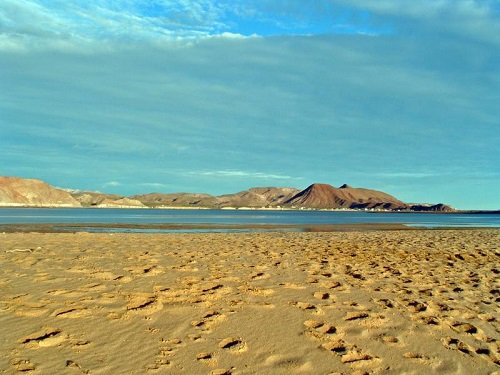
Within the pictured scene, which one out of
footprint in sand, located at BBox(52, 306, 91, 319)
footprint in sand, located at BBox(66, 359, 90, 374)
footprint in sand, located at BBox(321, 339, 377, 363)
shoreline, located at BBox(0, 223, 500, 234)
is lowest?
footprint in sand, located at BBox(66, 359, 90, 374)

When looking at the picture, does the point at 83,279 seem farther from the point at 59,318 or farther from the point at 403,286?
the point at 403,286

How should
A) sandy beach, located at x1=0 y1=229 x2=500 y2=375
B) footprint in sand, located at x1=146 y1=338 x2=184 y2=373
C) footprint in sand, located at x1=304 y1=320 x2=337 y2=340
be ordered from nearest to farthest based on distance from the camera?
footprint in sand, located at x1=146 y1=338 x2=184 y2=373 → sandy beach, located at x1=0 y1=229 x2=500 y2=375 → footprint in sand, located at x1=304 y1=320 x2=337 y2=340

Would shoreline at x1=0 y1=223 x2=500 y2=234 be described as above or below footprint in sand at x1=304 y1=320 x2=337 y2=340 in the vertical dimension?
above

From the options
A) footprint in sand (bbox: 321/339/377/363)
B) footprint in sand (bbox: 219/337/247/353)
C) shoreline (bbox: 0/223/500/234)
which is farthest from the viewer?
shoreline (bbox: 0/223/500/234)

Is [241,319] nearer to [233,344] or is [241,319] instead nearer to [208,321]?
[208,321]

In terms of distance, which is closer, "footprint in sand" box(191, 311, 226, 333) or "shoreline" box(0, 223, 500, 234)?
→ "footprint in sand" box(191, 311, 226, 333)

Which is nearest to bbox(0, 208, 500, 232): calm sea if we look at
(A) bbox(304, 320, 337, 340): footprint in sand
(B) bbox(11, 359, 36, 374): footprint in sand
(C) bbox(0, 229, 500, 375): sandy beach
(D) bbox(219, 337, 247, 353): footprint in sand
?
(C) bbox(0, 229, 500, 375): sandy beach

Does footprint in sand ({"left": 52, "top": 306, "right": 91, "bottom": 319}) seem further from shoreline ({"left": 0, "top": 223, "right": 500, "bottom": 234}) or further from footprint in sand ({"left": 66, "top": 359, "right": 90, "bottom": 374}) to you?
shoreline ({"left": 0, "top": 223, "right": 500, "bottom": 234})

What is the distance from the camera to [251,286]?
326 inches

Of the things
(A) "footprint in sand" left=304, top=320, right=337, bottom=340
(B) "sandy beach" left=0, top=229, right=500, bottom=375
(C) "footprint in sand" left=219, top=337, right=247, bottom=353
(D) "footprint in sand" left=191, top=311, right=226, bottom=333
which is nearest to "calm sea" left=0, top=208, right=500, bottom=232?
(B) "sandy beach" left=0, top=229, right=500, bottom=375

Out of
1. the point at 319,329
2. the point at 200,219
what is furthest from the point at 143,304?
the point at 200,219

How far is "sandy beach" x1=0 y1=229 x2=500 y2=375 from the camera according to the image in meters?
4.75

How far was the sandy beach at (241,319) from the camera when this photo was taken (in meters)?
4.75

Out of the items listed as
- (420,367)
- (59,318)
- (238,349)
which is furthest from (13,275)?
(420,367)
